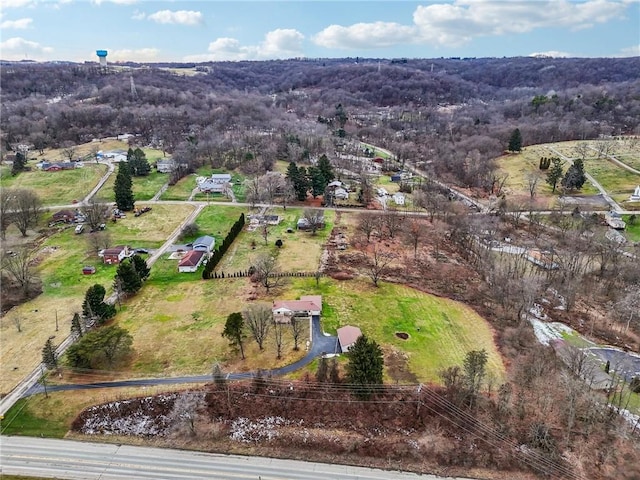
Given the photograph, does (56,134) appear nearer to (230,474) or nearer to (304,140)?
(304,140)

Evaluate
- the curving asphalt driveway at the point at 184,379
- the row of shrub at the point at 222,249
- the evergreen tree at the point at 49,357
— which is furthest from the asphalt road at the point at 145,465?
the row of shrub at the point at 222,249

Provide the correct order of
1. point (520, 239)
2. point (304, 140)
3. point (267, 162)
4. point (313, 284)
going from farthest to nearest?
point (304, 140) → point (267, 162) → point (520, 239) → point (313, 284)

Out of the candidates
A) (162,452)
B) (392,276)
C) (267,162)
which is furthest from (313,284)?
(267,162)

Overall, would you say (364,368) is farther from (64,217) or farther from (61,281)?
(64,217)

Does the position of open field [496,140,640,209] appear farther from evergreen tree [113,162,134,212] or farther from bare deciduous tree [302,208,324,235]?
evergreen tree [113,162,134,212]

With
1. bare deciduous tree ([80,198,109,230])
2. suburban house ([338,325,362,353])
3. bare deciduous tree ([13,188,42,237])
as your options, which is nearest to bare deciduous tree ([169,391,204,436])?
suburban house ([338,325,362,353])

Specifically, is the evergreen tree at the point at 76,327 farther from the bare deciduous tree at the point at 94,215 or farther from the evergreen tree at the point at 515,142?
the evergreen tree at the point at 515,142

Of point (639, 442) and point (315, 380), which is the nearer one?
point (639, 442)

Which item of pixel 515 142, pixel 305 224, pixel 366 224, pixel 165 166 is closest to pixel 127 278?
pixel 305 224
